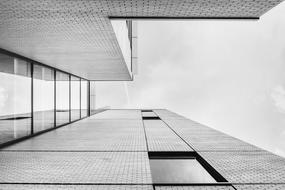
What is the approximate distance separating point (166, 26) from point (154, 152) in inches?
1307

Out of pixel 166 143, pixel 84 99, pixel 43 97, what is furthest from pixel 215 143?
pixel 84 99

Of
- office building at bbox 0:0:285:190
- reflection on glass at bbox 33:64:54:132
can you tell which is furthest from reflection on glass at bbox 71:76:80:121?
office building at bbox 0:0:285:190

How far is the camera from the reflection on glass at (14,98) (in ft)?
20.5

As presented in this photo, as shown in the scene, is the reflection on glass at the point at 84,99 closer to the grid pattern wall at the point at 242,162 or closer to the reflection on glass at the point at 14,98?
the reflection on glass at the point at 14,98

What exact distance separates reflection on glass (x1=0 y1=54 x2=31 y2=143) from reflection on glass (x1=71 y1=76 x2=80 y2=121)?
4436mm

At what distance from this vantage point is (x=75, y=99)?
12.6 metres

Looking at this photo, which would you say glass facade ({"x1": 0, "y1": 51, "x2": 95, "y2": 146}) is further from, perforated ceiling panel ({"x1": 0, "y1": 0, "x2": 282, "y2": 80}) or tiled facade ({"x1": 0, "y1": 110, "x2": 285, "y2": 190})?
perforated ceiling panel ({"x1": 0, "y1": 0, "x2": 282, "y2": 80})

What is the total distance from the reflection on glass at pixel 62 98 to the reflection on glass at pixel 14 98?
2.43 meters

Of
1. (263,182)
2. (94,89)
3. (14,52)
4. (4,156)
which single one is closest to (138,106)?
(94,89)

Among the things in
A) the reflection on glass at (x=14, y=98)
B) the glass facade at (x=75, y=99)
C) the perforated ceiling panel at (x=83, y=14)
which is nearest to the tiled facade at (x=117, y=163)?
the reflection on glass at (x=14, y=98)

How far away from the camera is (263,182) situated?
12.0 ft

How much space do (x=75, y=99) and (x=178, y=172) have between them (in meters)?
9.14

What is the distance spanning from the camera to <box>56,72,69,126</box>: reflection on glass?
1010 cm

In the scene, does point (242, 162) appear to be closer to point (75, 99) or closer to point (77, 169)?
point (77, 169)
